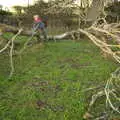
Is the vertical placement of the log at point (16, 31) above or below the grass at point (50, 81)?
above

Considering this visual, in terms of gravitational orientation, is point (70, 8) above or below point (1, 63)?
above

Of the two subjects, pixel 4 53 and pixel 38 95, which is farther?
pixel 4 53

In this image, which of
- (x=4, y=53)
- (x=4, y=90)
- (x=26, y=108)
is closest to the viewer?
(x=26, y=108)

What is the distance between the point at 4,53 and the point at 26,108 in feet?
16.3

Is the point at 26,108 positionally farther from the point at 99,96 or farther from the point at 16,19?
the point at 16,19

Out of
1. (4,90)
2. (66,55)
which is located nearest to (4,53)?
(66,55)

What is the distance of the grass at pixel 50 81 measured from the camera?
247 inches

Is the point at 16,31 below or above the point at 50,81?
above

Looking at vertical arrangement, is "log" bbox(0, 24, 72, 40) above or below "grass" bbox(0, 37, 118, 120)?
above

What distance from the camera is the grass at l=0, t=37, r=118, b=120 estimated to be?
20.6ft

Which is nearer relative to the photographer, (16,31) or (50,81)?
(50,81)

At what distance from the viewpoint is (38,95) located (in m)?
7.05

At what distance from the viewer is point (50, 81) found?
812 cm

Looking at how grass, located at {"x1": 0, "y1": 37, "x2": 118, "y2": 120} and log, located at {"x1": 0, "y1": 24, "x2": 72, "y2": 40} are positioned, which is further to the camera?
log, located at {"x1": 0, "y1": 24, "x2": 72, "y2": 40}
